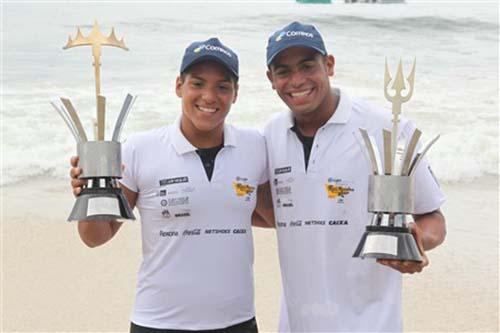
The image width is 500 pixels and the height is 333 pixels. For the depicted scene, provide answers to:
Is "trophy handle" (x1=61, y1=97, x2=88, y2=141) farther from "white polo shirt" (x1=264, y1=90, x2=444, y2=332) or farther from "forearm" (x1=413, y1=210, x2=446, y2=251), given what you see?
"forearm" (x1=413, y1=210, x2=446, y2=251)

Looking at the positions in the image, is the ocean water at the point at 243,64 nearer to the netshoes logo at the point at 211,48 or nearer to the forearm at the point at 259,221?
the forearm at the point at 259,221

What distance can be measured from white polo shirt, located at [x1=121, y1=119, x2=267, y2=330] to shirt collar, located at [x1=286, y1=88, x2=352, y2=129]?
0.26 metres

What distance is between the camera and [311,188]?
269 centimetres

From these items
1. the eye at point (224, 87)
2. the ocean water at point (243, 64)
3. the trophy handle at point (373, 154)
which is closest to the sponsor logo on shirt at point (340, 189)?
the trophy handle at point (373, 154)

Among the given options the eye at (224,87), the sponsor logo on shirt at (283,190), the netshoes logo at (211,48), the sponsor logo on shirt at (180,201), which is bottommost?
the sponsor logo on shirt at (180,201)

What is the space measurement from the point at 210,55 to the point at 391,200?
0.87 metres

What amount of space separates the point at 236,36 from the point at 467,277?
12253 millimetres

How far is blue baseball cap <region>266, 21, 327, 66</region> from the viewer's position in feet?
8.66

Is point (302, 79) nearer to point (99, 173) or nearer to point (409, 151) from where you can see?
point (409, 151)

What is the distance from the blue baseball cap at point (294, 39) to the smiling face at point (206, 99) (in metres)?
0.19

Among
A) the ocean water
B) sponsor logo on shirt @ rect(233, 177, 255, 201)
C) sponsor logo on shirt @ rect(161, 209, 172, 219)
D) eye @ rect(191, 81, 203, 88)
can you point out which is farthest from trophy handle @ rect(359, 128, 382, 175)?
the ocean water

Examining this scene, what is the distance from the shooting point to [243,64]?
604 inches

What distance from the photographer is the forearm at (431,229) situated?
2.65 metres

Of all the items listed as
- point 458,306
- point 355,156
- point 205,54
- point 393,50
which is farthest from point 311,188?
point 393,50
